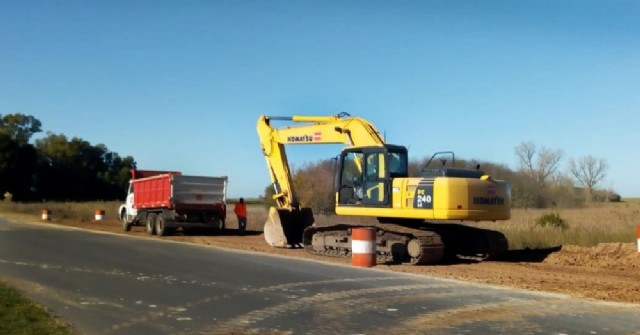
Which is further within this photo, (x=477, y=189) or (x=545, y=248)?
(x=545, y=248)

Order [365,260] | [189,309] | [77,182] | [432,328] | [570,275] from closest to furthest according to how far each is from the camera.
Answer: [432,328], [189,309], [570,275], [365,260], [77,182]

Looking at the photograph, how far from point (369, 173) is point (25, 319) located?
11159 millimetres

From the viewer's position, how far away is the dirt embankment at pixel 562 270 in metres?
12.8

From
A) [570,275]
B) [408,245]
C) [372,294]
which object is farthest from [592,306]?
[408,245]

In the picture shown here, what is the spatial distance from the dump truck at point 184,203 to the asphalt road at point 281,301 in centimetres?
1149

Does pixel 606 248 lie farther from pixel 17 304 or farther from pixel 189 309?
pixel 17 304

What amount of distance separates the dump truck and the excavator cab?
35.4ft

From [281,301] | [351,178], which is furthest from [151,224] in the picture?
[281,301]

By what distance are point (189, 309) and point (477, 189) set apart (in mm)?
9301

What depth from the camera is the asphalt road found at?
8.64 m

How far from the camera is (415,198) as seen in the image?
17266mm

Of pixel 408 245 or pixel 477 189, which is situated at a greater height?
pixel 477 189

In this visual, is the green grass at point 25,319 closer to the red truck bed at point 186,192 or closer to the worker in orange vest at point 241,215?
the red truck bed at point 186,192

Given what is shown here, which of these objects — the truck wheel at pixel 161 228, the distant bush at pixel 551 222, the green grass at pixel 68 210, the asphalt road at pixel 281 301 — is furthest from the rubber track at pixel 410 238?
the green grass at pixel 68 210
